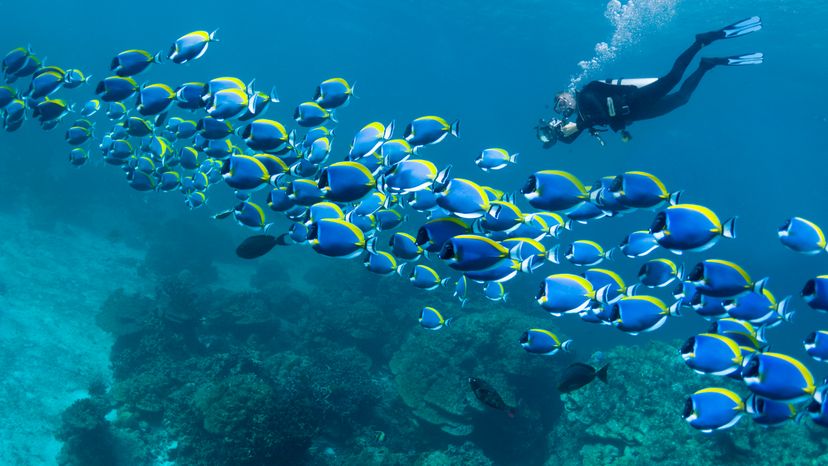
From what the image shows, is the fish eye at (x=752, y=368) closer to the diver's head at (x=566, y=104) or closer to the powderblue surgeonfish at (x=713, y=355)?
the powderblue surgeonfish at (x=713, y=355)

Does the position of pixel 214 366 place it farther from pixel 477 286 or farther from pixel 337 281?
pixel 477 286

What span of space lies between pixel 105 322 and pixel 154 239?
30.3ft

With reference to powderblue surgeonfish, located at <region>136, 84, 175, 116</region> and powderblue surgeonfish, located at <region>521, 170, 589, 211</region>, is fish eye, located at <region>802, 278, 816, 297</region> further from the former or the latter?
powderblue surgeonfish, located at <region>136, 84, 175, 116</region>

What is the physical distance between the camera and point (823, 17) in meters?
26.5

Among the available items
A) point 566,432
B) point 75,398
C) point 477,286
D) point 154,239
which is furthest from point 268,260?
point 566,432

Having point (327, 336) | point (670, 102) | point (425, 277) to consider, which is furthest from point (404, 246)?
point (327, 336)

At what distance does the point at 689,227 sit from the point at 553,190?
1026 mm

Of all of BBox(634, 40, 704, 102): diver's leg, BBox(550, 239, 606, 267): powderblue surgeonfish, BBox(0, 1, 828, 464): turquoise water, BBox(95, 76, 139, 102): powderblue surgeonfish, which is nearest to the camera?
BBox(550, 239, 606, 267): powderblue surgeonfish

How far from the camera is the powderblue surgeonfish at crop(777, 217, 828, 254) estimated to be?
3943 millimetres

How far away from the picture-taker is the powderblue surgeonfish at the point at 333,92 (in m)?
5.53

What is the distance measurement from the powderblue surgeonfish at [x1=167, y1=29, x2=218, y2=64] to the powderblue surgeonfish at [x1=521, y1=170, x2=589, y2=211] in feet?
13.9

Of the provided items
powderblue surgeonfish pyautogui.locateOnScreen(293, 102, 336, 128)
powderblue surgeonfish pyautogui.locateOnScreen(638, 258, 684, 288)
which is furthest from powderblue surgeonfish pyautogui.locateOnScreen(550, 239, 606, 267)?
powderblue surgeonfish pyautogui.locateOnScreen(293, 102, 336, 128)

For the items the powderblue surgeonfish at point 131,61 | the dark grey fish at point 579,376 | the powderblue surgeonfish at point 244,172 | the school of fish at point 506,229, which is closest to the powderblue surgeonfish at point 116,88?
the school of fish at point 506,229

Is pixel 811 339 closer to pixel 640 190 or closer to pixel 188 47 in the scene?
pixel 640 190
